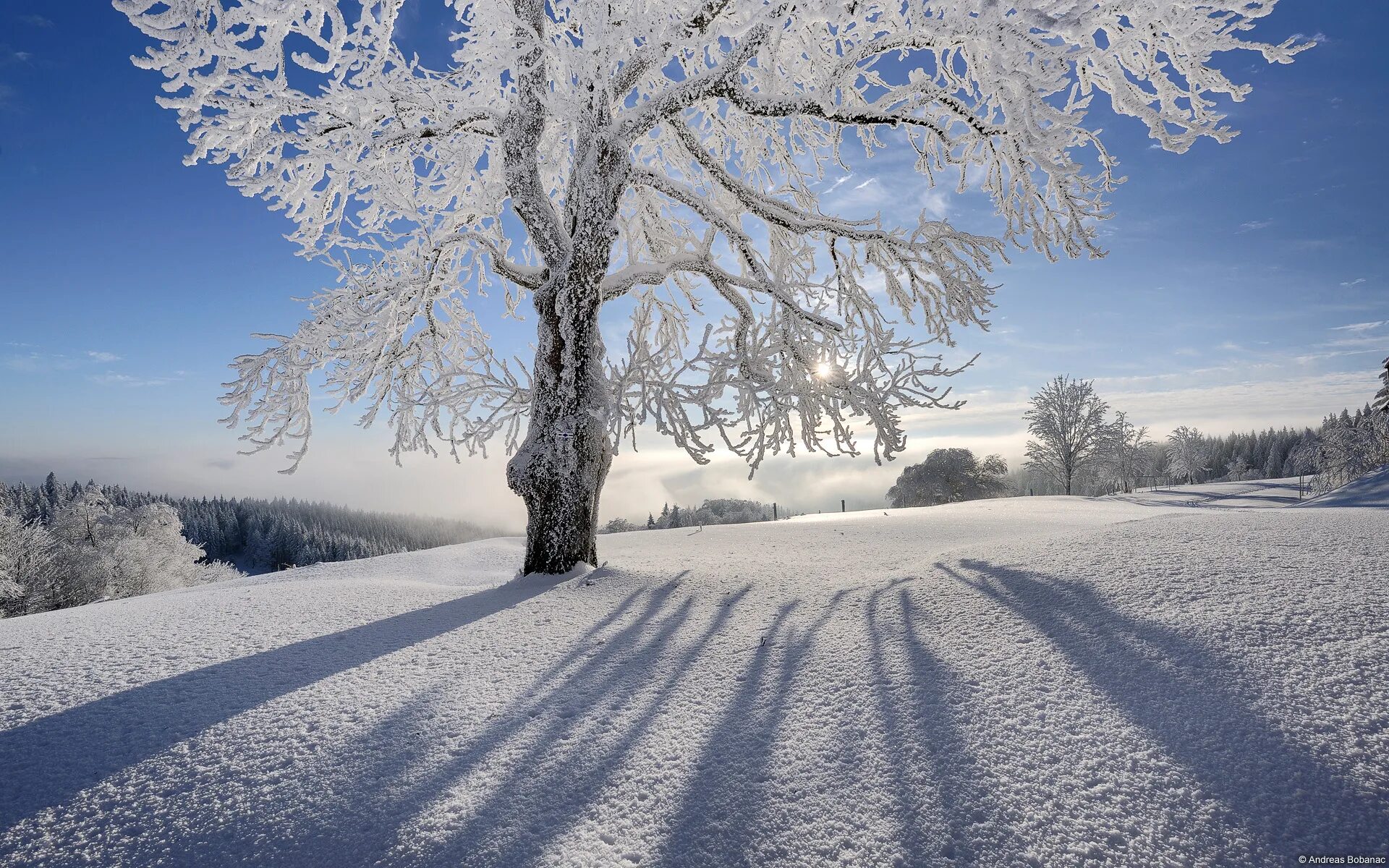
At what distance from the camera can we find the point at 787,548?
8516 mm

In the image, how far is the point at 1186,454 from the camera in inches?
1889

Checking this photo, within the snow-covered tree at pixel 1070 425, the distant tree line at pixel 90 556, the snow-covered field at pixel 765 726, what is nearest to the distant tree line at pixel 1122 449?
the snow-covered tree at pixel 1070 425

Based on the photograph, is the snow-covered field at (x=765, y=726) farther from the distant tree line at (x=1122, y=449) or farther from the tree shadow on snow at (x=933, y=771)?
the distant tree line at (x=1122, y=449)

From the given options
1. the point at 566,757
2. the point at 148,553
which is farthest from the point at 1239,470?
the point at 148,553

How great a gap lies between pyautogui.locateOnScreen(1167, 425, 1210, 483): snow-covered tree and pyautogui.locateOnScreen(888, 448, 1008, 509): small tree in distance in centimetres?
2740

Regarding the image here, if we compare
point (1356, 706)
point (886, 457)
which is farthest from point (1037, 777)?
point (886, 457)

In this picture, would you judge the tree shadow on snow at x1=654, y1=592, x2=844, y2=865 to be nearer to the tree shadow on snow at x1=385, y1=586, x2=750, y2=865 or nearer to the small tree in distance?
the tree shadow on snow at x1=385, y1=586, x2=750, y2=865

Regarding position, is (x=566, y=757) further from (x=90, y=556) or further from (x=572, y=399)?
(x=90, y=556)

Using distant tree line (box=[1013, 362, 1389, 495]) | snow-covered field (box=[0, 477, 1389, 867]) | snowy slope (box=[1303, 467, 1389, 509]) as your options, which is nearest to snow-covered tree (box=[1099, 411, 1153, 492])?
distant tree line (box=[1013, 362, 1389, 495])

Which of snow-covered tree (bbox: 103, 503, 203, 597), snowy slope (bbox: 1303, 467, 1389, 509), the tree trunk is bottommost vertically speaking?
snow-covered tree (bbox: 103, 503, 203, 597)

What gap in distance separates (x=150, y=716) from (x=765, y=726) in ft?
9.93

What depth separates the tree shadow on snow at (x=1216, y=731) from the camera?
1836 mm

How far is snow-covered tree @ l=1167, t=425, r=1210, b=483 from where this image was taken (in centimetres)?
4750

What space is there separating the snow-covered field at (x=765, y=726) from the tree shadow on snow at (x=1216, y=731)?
12 mm
